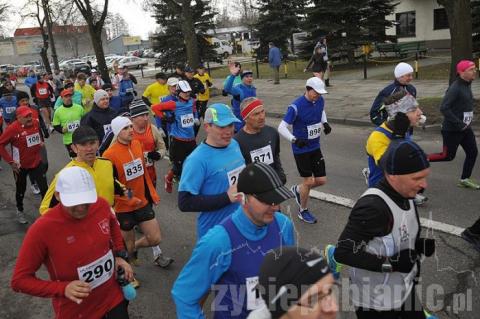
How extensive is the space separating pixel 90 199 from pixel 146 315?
78.2 inches

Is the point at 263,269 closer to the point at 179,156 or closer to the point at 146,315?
the point at 146,315

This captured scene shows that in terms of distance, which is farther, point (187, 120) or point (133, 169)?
point (187, 120)

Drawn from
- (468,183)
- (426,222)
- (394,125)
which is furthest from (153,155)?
(468,183)

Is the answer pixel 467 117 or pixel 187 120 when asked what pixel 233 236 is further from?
pixel 187 120

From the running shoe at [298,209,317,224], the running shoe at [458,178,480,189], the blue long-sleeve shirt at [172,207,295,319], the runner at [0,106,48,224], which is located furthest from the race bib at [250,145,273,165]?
the runner at [0,106,48,224]

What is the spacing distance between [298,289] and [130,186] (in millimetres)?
3618

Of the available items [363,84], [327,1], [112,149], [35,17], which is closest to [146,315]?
[112,149]

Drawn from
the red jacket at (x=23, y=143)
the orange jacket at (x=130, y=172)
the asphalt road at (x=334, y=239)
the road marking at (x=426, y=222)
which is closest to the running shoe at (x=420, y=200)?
the asphalt road at (x=334, y=239)

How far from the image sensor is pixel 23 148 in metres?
7.08

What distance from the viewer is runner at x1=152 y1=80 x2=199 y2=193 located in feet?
26.3

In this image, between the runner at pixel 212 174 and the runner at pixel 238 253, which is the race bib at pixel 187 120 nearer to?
the runner at pixel 212 174

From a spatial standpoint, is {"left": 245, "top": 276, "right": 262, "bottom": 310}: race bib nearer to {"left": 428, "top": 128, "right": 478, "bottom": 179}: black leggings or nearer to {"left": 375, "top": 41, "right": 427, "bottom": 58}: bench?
{"left": 428, "top": 128, "right": 478, "bottom": 179}: black leggings

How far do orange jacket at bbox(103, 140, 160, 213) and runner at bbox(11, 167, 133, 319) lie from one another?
1.55 metres

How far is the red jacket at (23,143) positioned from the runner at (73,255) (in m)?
4.47
